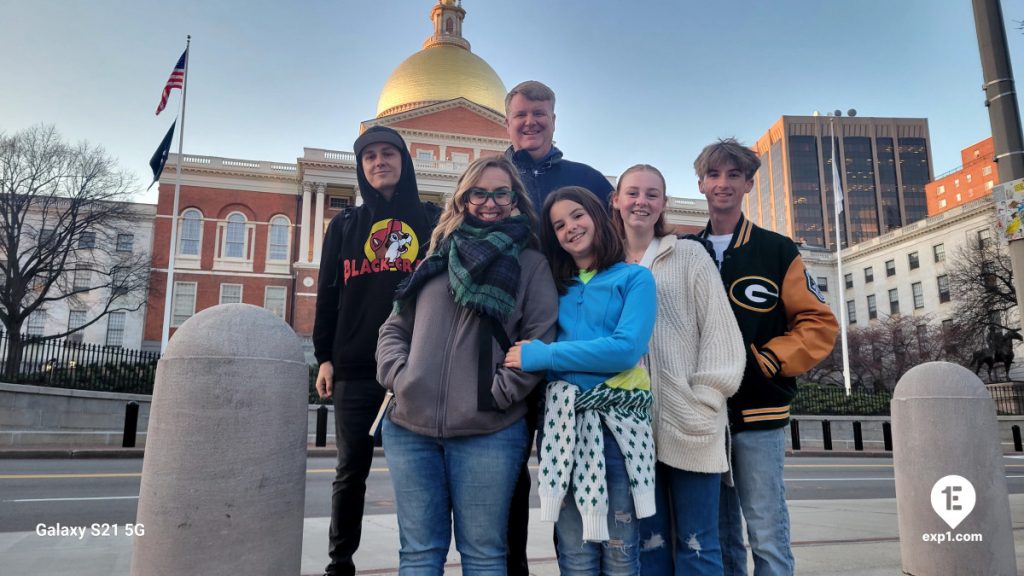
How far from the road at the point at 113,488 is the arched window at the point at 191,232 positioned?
34.1 metres

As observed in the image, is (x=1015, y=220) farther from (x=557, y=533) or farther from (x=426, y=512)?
(x=426, y=512)

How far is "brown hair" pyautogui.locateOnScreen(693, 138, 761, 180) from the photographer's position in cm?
363

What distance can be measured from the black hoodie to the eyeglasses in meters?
0.99

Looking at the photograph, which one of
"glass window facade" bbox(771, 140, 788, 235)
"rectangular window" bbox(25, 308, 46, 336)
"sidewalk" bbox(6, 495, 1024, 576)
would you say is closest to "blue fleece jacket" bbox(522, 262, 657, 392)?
"sidewalk" bbox(6, 495, 1024, 576)

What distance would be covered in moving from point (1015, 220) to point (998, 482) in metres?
1.91

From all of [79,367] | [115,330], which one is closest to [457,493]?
[79,367]

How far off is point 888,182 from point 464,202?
129955 millimetres

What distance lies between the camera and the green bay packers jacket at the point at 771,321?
128 inches

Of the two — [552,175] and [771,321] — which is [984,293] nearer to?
[771,321]

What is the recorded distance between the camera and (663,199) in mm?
3309

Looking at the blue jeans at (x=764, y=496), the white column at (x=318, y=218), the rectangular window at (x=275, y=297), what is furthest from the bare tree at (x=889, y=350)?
the blue jeans at (x=764, y=496)

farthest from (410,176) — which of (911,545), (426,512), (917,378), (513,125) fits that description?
(911,545)

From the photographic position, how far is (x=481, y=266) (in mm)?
2746

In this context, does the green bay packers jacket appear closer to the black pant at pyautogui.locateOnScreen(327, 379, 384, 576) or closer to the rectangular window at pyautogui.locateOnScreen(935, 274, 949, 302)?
the black pant at pyautogui.locateOnScreen(327, 379, 384, 576)
